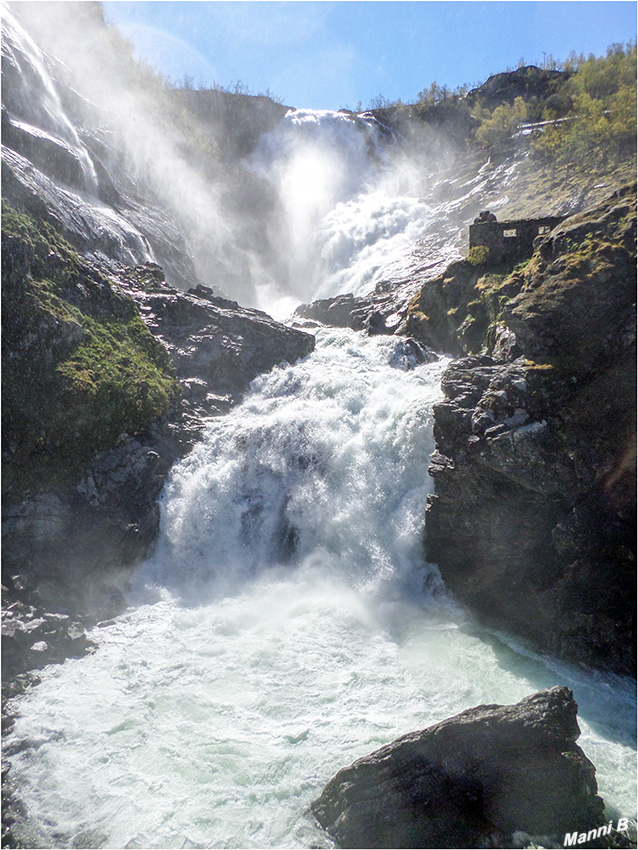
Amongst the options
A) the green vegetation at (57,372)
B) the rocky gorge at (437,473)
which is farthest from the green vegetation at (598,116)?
the green vegetation at (57,372)

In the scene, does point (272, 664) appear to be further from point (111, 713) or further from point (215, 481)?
point (215, 481)

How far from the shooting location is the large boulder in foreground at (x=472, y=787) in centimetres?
695

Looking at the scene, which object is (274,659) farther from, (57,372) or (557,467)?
(57,372)

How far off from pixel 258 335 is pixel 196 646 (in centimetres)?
1445

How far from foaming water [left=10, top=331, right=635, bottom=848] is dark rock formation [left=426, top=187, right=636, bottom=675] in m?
0.97

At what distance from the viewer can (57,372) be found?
15.2 metres

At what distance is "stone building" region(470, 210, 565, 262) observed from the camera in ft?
66.6

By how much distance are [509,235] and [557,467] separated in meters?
14.3

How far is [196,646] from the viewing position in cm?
1154

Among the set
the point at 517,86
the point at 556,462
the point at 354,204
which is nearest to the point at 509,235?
the point at 556,462

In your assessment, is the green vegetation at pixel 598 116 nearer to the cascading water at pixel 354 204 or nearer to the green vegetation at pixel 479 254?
the cascading water at pixel 354 204

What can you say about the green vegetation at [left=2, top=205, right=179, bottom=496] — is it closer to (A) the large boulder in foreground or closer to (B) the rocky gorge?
(B) the rocky gorge

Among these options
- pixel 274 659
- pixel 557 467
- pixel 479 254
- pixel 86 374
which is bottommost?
pixel 274 659

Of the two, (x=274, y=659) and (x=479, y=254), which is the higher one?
(x=479, y=254)
